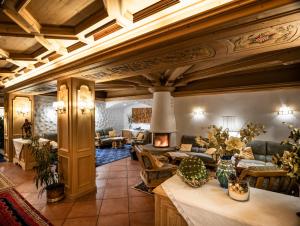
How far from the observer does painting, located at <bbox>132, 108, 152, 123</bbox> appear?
10.2 m

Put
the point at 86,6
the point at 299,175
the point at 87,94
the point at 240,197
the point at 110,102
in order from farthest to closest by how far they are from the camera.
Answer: the point at 110,102 < the point at 87,94 < the point at 86,6 < the point at 240,197 < the point at 299,175

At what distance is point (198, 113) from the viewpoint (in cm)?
672

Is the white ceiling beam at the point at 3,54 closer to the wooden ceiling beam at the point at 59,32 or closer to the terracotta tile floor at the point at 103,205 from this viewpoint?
the wooden ceiling beam at the point at 59,32

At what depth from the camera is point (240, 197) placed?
156 cm

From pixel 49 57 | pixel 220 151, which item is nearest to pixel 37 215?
pixel 49 57

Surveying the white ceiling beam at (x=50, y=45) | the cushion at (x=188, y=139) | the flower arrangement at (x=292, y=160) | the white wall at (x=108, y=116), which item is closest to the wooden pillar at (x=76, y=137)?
the white ceiling beam at (x=50, y=45)

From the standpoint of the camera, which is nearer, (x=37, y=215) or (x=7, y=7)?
(x=7, y=7)

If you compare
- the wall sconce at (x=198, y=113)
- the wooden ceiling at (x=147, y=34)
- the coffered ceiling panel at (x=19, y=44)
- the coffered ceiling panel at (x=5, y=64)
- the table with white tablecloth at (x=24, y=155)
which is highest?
the coffered ceiling panel at (x=5, y=64)

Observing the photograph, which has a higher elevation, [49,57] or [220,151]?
[49,57]

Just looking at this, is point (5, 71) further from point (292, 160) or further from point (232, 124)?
point (232, 124)

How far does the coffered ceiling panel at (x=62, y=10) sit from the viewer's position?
1755 mm

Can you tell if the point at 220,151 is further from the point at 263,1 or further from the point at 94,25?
the point at 94,25

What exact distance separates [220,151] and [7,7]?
260 centimetres

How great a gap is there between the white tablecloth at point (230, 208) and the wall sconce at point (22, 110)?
669 centimetres
